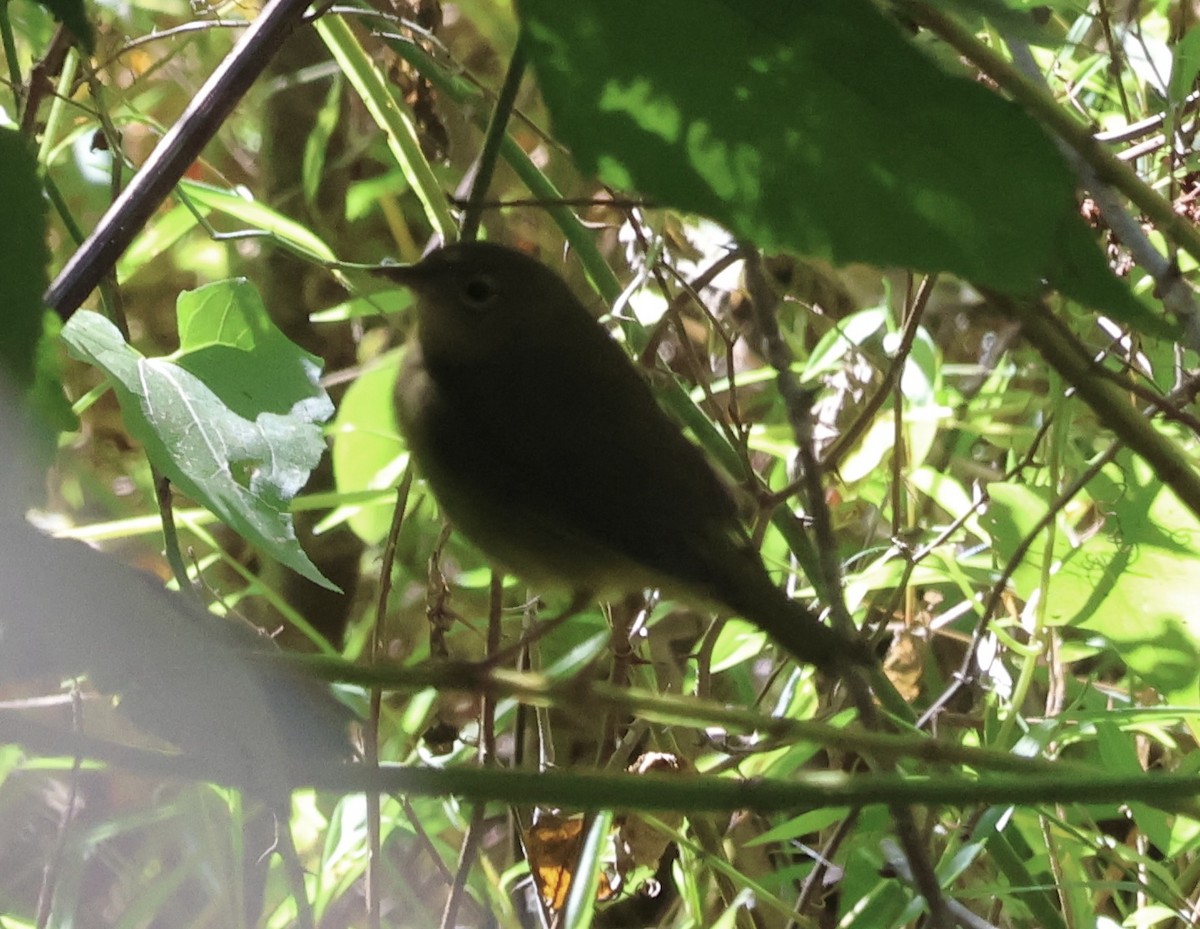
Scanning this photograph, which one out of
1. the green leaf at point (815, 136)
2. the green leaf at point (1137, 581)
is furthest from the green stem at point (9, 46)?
the green leaf at point (1137, 581)

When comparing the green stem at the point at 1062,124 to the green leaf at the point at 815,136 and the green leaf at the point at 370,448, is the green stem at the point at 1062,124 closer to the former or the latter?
the green leaf at the point at 815,136

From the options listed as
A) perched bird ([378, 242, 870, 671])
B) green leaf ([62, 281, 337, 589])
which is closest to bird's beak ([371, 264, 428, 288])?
perched bird ([378, 242, 870, 671])

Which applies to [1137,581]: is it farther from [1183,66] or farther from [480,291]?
[480,291]

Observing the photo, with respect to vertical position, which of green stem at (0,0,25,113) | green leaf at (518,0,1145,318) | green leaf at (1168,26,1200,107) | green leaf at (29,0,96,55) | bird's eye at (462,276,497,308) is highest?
green leaf at (1168,26,1200,107)

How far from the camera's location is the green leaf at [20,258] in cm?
34

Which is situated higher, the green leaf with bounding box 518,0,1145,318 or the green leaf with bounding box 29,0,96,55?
the green leaf with bounding box 29,0,96,55

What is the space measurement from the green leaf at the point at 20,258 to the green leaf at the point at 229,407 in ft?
1.09

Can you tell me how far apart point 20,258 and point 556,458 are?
588 millimetres

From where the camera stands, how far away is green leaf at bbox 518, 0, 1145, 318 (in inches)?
11.9

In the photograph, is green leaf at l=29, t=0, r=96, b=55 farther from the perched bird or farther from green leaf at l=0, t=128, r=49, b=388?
the perched bird

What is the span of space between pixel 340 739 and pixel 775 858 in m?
1.04

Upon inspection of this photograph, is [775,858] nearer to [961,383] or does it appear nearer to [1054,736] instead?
[1054,736]

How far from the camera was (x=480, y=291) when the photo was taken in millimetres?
Result: 1047

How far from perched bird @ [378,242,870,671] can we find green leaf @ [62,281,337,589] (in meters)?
0.13
